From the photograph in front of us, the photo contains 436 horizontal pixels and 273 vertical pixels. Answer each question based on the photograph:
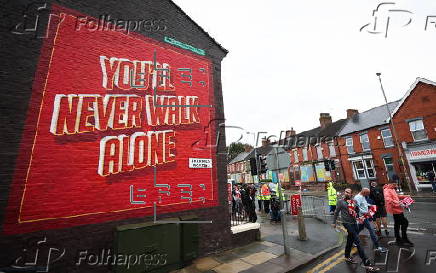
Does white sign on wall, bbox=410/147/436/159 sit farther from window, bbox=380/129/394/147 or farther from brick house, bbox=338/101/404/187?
window, bbox=380/129/394/147

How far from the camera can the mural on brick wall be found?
5.04m

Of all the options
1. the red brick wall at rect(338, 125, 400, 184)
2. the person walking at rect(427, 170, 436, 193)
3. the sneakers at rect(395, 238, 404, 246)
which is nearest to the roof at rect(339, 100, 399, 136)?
the red brick wall at rect(338, 125, 400, 184)

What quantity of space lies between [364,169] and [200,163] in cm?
2443

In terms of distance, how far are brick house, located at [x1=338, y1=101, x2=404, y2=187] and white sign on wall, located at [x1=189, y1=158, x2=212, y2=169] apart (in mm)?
21166

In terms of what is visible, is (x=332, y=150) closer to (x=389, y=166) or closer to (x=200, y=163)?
(x=389, y=166)

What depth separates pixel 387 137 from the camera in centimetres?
2222

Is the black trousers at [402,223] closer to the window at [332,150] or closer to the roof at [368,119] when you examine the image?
the roof at [368,119]

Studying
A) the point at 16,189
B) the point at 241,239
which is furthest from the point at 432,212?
the point at 16,189

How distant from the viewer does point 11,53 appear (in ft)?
16.8

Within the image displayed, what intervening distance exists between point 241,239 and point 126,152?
5.17 meters

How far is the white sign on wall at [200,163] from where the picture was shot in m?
7.59

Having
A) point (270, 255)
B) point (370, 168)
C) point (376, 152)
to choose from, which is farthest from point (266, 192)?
point (370, 168)

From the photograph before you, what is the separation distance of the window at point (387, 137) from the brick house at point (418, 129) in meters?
0.90
